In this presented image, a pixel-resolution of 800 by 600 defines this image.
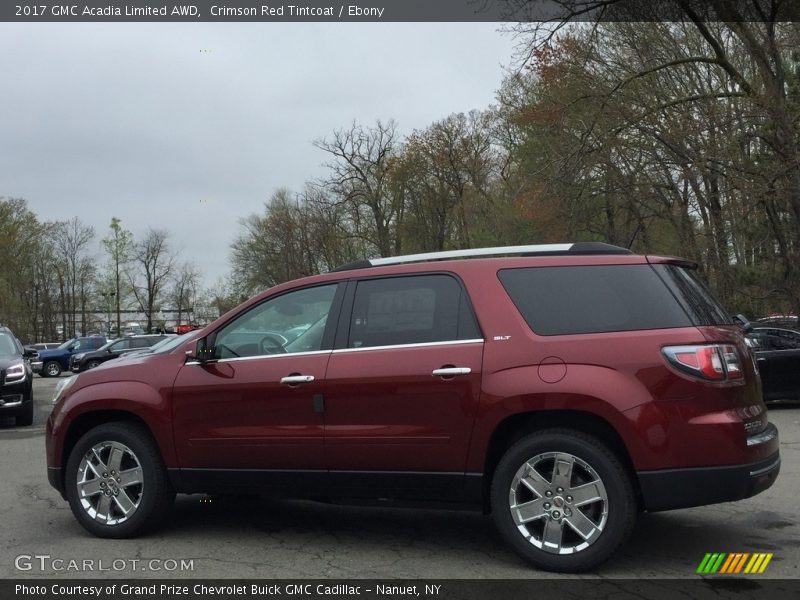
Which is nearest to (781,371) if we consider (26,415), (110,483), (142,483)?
(142,483)

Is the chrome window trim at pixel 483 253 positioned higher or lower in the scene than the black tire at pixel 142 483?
higher

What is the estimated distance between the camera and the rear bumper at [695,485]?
4.33 metres

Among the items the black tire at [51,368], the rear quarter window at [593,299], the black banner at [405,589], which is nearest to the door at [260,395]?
the black banner at [405,589]

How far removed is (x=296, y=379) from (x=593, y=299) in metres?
1.92

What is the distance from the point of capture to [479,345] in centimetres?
480

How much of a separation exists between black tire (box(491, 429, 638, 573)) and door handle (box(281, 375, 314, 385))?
51.9 inches

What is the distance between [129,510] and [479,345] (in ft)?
8.96

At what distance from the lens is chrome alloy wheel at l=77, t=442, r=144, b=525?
5578mm

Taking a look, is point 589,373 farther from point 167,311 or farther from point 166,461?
point 167,311

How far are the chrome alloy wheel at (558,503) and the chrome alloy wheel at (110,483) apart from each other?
2.67 meters

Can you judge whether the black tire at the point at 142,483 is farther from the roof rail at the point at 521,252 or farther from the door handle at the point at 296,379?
the roof rail at the point at 521,252

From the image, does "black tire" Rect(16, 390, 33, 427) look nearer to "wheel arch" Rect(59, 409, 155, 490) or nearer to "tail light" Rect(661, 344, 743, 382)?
"wheel arch" Rect(59, 409, 155, 490)

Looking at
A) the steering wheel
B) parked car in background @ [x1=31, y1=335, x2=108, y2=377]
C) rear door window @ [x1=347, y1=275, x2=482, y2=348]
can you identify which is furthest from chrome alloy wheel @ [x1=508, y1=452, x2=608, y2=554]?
parked car in background @ [x1=31, y1=335, x2=108, y2=377]

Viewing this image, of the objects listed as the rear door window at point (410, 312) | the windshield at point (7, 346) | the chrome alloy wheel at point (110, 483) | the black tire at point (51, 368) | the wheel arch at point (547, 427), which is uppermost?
the rear door window at point (410, 312)
